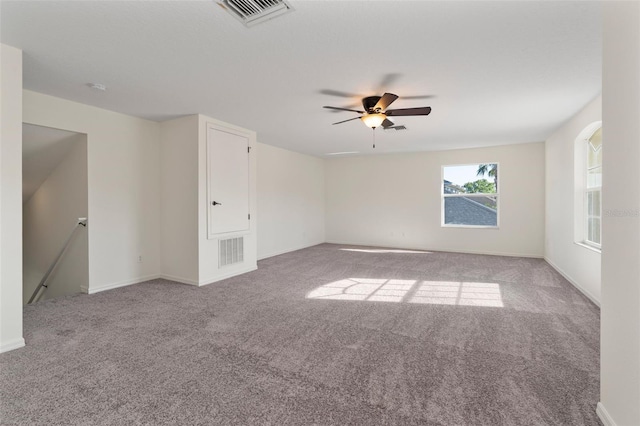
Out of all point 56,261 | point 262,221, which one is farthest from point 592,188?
point 56,261

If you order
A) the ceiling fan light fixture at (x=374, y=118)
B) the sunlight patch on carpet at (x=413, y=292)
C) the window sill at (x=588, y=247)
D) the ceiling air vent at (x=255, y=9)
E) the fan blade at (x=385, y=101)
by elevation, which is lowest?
the sunlight patch on carpet at (x=413, y=292)

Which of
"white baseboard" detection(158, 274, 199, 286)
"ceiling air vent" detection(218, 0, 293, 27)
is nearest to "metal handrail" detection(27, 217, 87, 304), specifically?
"white baseboard" detection(158, 274, 199, 286)

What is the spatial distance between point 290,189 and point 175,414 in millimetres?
5791

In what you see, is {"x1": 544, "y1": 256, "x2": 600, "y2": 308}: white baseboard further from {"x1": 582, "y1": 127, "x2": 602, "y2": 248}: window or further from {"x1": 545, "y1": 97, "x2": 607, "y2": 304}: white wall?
{"x1": 582, "y1": 127, "x2": 602, "y2": 248}: window

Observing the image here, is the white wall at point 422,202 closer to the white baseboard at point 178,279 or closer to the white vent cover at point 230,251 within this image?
the white vent cover at point 230,251

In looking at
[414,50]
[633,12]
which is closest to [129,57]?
[414,50]

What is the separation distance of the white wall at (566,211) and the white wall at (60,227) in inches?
245

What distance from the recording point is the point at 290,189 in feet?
23.6

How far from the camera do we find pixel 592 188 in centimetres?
388

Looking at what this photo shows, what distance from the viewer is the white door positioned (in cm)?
441

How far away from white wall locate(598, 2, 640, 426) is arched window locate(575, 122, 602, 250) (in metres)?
2.77

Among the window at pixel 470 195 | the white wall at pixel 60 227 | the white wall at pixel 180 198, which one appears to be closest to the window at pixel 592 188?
the window at pixel 470 195

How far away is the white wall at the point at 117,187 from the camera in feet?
12.4

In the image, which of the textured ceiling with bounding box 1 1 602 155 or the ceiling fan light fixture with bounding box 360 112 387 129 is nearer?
the textured ceiling with bounding box 1 1 602 155
